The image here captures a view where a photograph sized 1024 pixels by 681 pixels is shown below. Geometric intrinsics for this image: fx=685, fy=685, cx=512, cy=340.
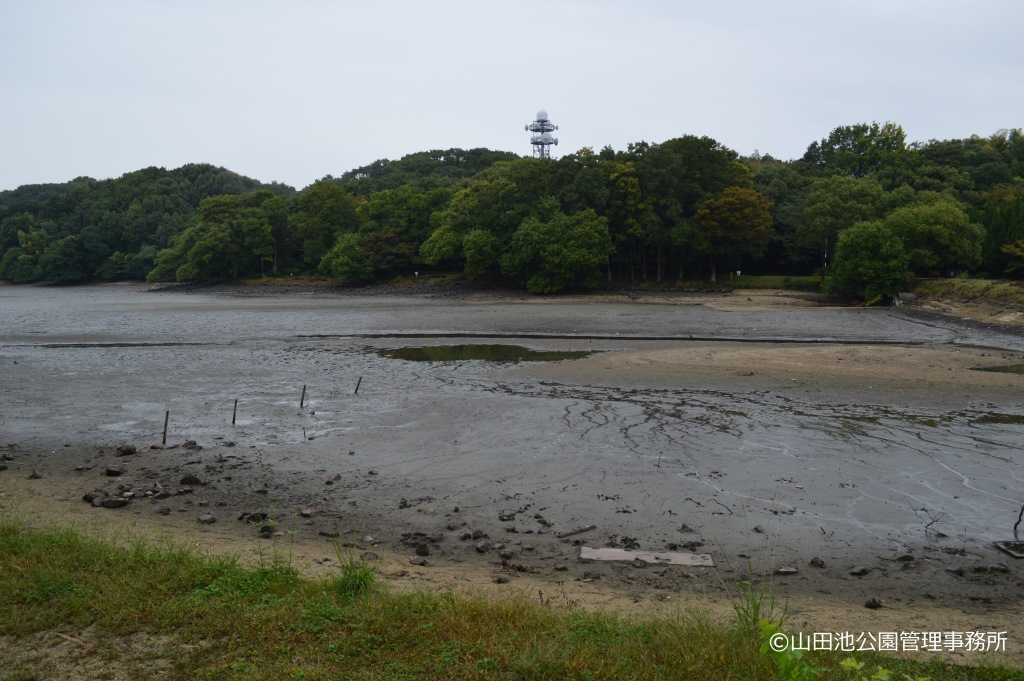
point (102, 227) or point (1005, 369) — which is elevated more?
point (102, 227)

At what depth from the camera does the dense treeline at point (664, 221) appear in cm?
5050

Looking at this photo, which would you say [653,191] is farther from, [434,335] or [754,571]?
[754,571]

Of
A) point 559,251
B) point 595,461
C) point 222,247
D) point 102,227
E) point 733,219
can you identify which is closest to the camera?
point 595,461

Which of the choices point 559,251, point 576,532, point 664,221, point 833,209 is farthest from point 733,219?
point 576,532

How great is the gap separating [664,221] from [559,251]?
10.8m

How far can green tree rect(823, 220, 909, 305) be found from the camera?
48812mm

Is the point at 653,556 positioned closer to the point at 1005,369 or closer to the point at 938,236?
the point at 1005,369

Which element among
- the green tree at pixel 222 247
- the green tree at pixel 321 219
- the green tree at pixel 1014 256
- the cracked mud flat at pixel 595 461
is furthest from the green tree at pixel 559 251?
the green tree at pixel 222 247

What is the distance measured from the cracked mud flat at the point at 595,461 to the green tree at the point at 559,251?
104ft

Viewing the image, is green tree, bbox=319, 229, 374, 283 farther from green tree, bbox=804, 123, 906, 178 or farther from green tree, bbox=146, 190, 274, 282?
green tree, bbox=804, 123, 906, 178

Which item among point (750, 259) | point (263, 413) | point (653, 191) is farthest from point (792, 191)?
point (263, 413)

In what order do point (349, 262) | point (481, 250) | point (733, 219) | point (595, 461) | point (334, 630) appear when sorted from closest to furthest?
1. point (334, 630)
2. point (595, 461)
3. point (733, 219)
4. point (481, 250)
5. point (349, 262)

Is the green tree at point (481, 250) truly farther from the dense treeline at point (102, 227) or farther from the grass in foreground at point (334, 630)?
the grass in foreground at point (334, 630)

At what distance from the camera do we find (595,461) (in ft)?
43.0
